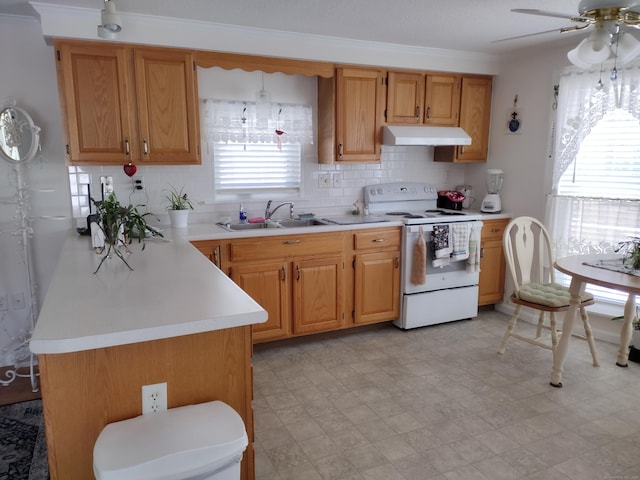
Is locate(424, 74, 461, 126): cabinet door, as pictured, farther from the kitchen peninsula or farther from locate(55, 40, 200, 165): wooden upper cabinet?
the kitchen peninsula

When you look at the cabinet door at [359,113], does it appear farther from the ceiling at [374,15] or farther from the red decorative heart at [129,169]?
the red decorative heart at [129,169]

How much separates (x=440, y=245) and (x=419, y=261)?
0.22 meters

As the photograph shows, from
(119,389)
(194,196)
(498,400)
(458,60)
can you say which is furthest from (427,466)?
(458,60)

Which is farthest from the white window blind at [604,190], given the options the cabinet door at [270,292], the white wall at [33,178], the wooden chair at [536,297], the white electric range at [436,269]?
the white wall at [33,178]

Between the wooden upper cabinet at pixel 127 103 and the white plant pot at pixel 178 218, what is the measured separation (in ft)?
1.20

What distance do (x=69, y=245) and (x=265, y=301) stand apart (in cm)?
135

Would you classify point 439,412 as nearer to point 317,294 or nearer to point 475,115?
point 317,294

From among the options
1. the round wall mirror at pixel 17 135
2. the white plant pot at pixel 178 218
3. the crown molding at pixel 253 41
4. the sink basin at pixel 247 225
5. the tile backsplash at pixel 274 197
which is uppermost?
the crown molding at pixel 253 41

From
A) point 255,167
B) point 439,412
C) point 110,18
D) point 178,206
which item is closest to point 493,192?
point 255,167

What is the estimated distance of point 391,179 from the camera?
14.6 ft

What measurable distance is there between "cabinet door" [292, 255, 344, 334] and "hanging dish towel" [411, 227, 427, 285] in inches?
24.5

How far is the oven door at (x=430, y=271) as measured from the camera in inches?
151

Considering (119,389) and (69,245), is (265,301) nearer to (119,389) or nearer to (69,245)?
(69,245)

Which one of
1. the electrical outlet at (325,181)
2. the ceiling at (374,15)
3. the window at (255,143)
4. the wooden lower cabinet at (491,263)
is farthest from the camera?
the wooden lower cabinet at (491,263)
